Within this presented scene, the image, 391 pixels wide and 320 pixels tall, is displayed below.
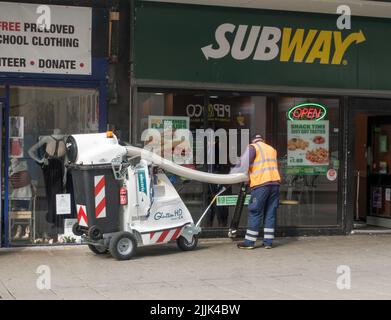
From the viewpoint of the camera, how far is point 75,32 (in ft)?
32.7

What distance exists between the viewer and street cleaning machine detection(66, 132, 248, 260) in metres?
8.72

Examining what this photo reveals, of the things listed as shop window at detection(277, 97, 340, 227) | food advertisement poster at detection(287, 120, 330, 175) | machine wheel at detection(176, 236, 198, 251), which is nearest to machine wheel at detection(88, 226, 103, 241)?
machine wheel at detection(176, 236, 198, 251)

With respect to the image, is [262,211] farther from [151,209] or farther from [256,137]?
[151,209]

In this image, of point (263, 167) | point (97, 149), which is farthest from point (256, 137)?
point (97, 149)

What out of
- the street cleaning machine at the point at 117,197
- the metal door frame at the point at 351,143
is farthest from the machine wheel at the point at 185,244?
the metal door frame at the point at 351,143

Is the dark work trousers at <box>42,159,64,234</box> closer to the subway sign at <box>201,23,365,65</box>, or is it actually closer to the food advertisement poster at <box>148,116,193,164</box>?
the food advertisement poster at <box>148,116,193,164</box>

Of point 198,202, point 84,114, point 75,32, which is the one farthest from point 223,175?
point 75,32

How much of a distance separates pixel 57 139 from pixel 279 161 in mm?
3842

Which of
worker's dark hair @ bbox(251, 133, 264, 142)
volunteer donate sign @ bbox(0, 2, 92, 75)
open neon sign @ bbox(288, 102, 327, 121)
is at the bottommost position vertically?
worker's dark hair @ bbox(251, 133, 264, 142)

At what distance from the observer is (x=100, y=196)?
28.7 feet

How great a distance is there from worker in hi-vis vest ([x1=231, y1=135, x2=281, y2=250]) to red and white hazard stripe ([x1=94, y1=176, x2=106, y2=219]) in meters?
2.27

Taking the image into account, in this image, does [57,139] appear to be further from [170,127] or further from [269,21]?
[269,21]

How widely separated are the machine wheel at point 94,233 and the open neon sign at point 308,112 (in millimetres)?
4246
